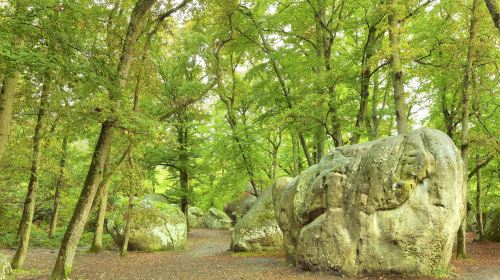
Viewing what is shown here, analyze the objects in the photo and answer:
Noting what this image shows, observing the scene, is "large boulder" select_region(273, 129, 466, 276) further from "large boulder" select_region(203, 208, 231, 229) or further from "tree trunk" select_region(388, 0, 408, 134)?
"large boulder" select_region(203, 208, 231, 229)

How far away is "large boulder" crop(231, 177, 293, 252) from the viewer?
1814 cm

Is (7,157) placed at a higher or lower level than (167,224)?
Result: higher

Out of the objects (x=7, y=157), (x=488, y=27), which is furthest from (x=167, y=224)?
(x=488, y=27)

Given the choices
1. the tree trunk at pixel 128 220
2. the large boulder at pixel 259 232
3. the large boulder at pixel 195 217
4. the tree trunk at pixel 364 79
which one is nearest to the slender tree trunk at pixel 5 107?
the tree trunk at pixel 128 220

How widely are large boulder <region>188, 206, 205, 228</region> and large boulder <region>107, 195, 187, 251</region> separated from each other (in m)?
17.6

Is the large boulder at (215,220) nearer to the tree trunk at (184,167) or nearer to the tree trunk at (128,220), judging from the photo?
the tree trunk at (184,167)

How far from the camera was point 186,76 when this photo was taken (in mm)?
26766

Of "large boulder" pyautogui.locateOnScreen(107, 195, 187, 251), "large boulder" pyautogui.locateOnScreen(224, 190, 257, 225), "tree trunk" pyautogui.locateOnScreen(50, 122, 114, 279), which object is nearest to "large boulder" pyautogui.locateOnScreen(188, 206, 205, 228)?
"large boulder" pyautogui.locateOnScreen(224, 190, 257, 225)

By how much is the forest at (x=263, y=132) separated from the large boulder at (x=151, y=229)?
101mm

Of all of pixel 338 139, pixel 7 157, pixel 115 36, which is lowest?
pixel 7 157

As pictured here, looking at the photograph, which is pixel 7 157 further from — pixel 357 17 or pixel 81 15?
pixel 357 17

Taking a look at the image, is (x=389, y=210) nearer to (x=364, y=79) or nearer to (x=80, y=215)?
(x=364, y=79)

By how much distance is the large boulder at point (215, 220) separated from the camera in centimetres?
3900

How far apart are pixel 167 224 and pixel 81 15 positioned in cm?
1429
